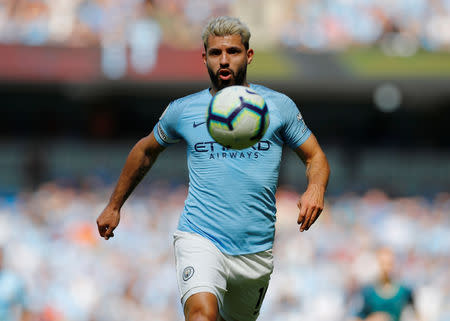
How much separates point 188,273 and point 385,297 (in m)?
4.91

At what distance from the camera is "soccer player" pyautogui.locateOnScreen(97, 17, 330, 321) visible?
493 centimetres

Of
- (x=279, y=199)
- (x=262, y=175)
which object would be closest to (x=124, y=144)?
(x=279, y=199)

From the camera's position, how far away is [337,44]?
56.7 ft

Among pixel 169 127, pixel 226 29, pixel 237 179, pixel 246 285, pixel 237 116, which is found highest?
pixel 226 29

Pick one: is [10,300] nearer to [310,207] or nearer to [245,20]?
[310,207]

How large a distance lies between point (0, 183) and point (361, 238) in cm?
1051

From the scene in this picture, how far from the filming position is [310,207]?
4656 millimetres

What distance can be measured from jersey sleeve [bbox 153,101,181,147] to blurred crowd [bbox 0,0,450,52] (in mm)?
12128

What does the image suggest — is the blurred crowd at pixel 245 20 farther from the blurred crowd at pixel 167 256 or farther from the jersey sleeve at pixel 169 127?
the jersey sleeve at pixel 169 127

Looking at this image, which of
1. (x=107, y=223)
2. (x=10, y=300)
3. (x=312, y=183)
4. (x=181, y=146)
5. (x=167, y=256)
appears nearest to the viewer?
(x=312, y=183)

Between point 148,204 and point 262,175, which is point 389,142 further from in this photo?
point 262,175

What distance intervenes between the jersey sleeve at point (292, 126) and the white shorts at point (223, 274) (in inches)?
28.4

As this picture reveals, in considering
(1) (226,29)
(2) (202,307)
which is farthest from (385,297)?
(1) (226,29)

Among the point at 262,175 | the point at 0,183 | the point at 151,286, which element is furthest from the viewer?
the point at 0,183
